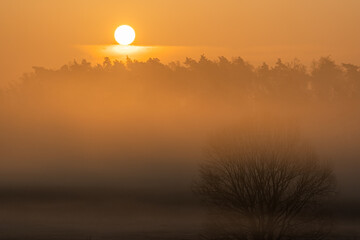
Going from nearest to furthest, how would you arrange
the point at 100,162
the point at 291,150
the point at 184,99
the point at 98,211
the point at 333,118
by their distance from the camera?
the point at 291,150 → the point at 98,211 → the point at 100,162 → the point at 333,118 → the point at 184,99

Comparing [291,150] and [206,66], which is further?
[206,66]

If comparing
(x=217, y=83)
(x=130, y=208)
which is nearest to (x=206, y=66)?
(x=217, y=83)

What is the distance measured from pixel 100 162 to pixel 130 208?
19158mm

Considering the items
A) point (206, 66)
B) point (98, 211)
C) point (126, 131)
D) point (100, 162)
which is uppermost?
point (206, 66)

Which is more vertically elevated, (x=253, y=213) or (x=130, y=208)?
(x=130, y=208)

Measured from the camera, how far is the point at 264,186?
49.5m

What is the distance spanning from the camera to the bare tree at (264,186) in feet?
159

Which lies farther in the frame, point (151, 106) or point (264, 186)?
point (151, 106)

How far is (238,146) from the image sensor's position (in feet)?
173

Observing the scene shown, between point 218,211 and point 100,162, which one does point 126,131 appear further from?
point 218,211

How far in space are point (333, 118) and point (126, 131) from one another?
2149 centimetres

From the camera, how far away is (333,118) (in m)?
86.2

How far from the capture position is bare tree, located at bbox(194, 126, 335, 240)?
48.3 meters

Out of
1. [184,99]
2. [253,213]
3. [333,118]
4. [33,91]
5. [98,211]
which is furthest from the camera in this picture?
[33,91]
